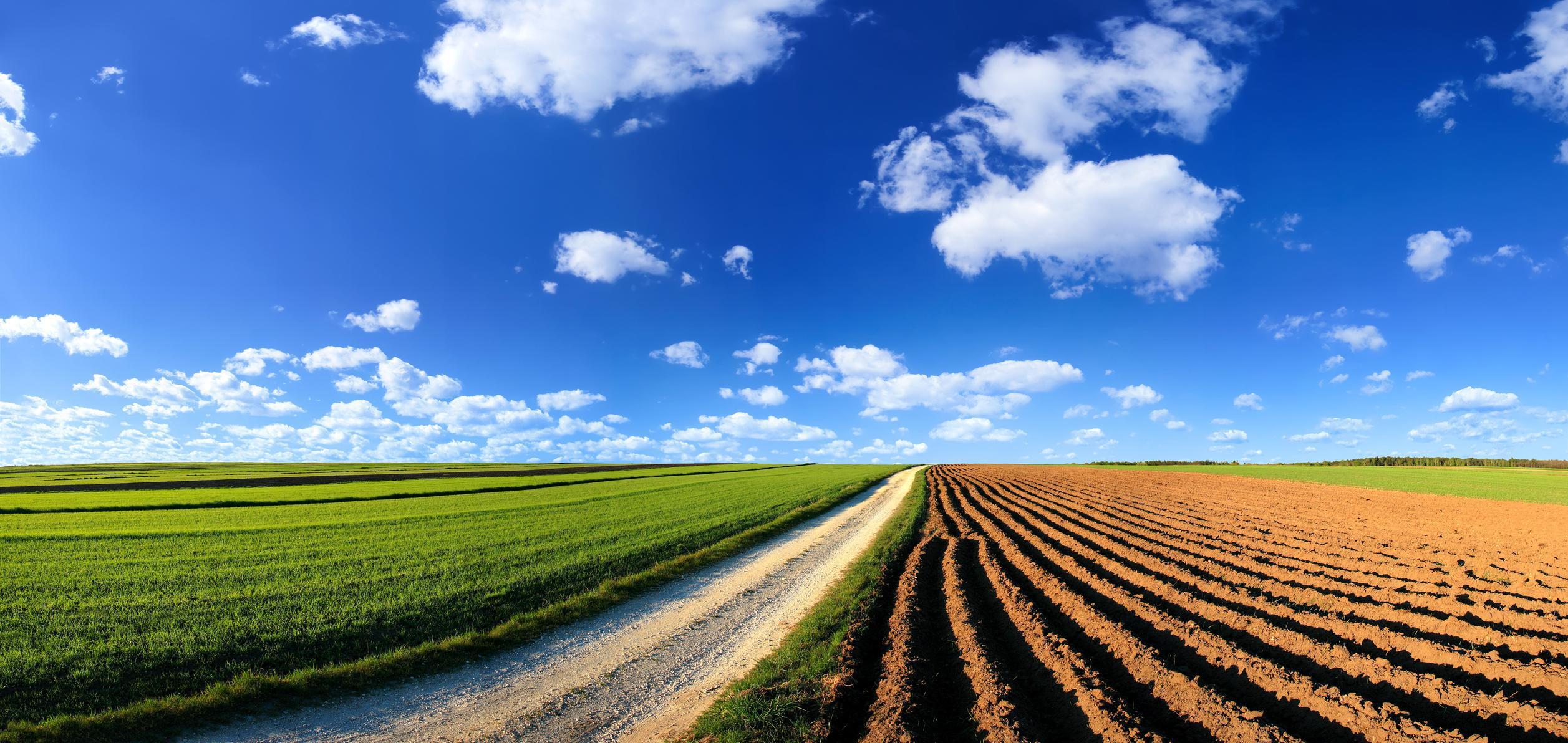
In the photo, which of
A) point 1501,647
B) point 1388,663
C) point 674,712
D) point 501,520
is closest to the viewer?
point 674,712

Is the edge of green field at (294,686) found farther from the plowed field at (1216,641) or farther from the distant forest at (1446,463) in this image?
the distant forest at (1446,463)

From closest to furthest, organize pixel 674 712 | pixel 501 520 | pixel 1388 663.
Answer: pixel 674 712, pixel 1388 663, pixel 501 520

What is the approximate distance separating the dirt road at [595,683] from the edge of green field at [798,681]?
319mm

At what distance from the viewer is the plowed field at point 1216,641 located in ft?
21.7

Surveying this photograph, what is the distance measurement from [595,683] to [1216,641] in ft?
29.3

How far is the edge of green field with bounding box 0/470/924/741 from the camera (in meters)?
6.73

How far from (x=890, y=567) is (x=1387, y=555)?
547 inches

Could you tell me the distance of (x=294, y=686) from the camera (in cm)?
789

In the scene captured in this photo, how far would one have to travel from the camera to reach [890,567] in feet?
50.1

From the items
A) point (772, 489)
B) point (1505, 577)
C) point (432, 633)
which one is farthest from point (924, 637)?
point (772, 489)

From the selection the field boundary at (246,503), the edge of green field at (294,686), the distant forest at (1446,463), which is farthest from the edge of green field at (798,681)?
the distant forest at (1446,463)

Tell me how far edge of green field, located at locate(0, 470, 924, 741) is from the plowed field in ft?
18.9

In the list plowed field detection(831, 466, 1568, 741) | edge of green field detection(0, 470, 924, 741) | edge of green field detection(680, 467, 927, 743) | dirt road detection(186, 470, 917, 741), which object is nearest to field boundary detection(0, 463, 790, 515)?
edge of green field detection(0, 470, 924, 741)

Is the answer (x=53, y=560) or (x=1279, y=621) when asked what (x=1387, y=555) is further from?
(x=53, y=560)
